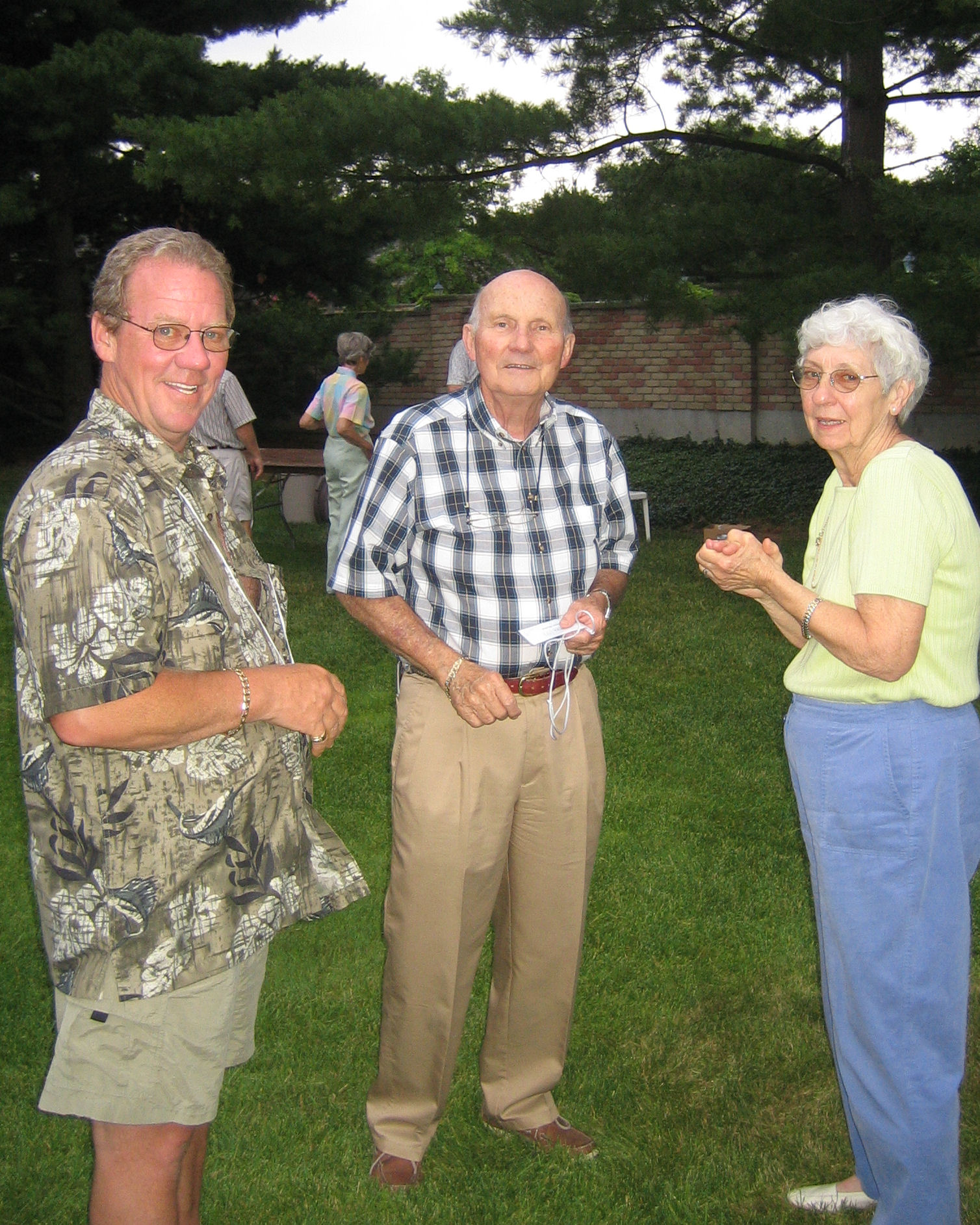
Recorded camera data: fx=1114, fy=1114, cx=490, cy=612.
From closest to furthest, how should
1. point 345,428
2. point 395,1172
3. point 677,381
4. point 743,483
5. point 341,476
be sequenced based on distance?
point 395,1172
point 345,428
point 341,476
point 743,483
point 677,381

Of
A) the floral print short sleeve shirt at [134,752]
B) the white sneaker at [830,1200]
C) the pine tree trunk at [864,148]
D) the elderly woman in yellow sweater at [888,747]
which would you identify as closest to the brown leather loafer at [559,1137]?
the white sneaker at [830,1200]

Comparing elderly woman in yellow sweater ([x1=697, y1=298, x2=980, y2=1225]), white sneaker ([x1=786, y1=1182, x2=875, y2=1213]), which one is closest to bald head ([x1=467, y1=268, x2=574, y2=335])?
elderly woman in yellow sweater ([x1=697, y1=298, x2=980, y2=1225])

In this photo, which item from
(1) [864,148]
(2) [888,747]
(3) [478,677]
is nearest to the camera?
(2) [888,747]

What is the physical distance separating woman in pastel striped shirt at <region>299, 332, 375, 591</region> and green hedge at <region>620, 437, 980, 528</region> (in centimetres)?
504

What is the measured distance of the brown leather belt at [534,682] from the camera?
8.45 feet

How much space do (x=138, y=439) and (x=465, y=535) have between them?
920mm

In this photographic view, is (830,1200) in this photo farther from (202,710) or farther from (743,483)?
(743,483)

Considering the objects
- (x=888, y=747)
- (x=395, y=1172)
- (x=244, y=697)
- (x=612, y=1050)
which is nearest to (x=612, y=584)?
(x=888, y=747)

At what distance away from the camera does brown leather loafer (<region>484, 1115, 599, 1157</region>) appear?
2.77 meters

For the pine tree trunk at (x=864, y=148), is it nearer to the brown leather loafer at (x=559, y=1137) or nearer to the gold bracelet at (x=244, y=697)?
the brown leather loafer at (x=559, y=1137)

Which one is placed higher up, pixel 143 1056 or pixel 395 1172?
pixel 143 1056

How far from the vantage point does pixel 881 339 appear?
222cm

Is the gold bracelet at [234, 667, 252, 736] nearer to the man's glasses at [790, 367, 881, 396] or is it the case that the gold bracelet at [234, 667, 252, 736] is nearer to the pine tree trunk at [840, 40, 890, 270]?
the man's glasses at [790, 367, 881, 396]

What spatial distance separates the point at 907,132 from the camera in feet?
33.0
